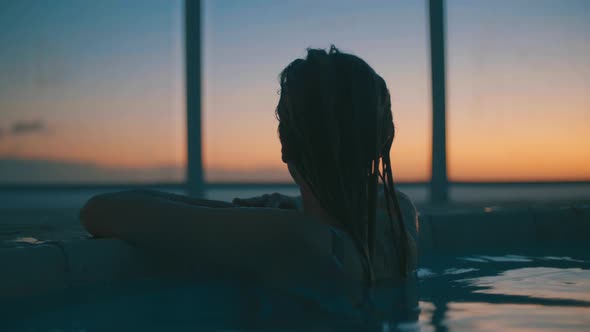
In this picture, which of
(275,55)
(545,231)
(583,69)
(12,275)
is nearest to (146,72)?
(275,55)

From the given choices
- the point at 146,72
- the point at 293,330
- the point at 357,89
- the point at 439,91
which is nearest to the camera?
the point at 293,330

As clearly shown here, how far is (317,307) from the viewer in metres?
1.24

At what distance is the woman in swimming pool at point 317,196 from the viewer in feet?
3.98

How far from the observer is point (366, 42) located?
686 centimetres

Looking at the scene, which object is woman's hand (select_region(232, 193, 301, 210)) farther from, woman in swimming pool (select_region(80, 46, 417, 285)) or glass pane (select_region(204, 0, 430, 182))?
glass pane (select_region(204, 0, 430, 182))

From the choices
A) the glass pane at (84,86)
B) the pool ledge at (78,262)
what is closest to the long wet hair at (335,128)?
the pool ledge at (78,262)

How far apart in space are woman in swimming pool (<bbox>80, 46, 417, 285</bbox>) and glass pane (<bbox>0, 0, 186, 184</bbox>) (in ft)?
16.7

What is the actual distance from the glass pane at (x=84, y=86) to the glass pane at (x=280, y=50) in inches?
29.6

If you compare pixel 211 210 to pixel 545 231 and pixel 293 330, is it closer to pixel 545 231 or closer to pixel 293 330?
pixel 293 330

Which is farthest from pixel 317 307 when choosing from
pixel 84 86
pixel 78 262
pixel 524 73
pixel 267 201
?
pixel 84 86

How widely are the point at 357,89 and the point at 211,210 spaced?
42 centimetres

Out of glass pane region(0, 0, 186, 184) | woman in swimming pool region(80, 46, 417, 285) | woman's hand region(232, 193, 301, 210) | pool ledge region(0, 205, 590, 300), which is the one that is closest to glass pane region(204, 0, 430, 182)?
glass pane region(0, 0, 186, 184)

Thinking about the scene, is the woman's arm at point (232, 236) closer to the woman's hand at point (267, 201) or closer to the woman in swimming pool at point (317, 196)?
the woman in swimming pool at point (317, 196)

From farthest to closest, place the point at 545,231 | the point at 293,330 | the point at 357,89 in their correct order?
1. the point at 545,231
2. the point at 357,89
3. the point at 293,330
